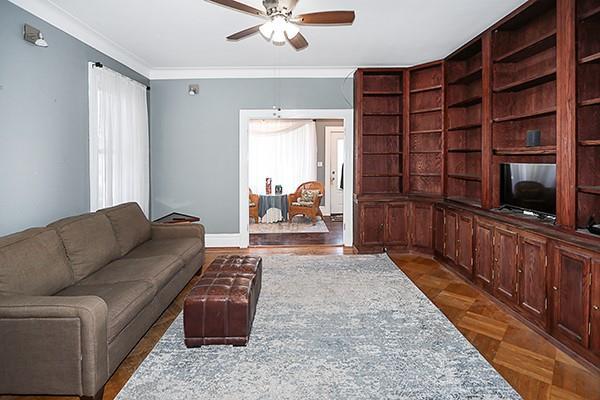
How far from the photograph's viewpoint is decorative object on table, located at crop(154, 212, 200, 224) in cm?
575

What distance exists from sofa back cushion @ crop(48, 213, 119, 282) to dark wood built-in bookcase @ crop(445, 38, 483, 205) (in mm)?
3897

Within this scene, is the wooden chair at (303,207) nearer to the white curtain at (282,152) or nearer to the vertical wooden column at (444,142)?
the white curtain at (282,152)

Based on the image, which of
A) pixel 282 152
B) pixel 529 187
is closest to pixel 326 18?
pixel 529 187

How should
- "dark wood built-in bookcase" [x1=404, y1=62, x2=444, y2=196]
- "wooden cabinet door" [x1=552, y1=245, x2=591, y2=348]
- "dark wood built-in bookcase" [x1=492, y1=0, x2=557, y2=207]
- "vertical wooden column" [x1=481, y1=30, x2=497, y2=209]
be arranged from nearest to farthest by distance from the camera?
"wooden cabinet door" [x1=552, y1=245, x2=591, y2=348]
"dark wood built-in bookcase" [x1=492, y1=0, x2=557, y2=207]
"vertical wooden column" [x1=481, y1=30, x2=497, y2=209]
"dark wood built-in bookcase" [x1=404, y1=62, x2=444, y2=196]

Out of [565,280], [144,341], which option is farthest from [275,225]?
[565,280]

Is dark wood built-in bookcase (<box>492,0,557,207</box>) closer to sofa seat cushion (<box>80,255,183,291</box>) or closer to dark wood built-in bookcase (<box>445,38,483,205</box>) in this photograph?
dark wood built-in bookcase (<box>445,38,483,205</box>)

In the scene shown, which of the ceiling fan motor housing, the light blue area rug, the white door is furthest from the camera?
the white door

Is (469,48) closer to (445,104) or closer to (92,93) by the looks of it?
(445,104)

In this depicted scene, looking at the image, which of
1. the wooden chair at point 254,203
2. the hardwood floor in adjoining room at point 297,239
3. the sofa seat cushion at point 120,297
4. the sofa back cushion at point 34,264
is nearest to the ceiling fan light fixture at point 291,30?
the sofa seat cushion at point 120,297

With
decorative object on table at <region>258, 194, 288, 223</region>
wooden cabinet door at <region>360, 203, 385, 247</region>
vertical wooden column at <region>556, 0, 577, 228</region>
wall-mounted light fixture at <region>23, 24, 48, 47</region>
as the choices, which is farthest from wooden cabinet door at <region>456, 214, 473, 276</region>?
decorative object on table at <region>258, 194, 288, 223</region>

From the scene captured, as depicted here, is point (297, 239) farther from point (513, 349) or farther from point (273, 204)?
point (513, 349)

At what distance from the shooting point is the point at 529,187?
3.73 metres

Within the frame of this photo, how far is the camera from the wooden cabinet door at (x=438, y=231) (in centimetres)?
543

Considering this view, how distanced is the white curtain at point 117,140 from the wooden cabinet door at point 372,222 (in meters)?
3.12
